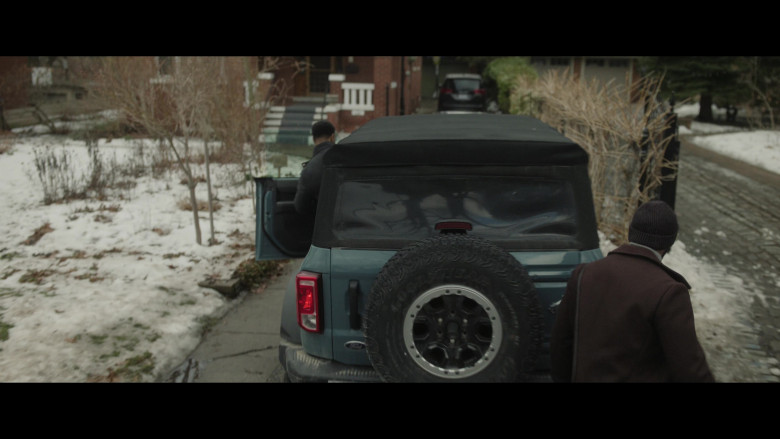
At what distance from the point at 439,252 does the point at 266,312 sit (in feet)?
12.7

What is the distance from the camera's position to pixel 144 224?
9.06 metres

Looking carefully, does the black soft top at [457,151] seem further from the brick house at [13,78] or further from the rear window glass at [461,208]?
the brick house at [13,78]

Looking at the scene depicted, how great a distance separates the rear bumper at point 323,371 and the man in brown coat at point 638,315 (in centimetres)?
135

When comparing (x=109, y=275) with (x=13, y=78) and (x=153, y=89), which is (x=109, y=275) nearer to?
(x=153, y=89)

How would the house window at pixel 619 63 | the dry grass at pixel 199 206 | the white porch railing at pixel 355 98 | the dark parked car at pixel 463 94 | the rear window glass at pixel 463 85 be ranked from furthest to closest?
the house window at pixel 619 63
the rear window glass at pixel 463 85
the dark parked car at pixel 463 94
the white porch railing at pixel 355 98
the dry grass at pixel 199 206

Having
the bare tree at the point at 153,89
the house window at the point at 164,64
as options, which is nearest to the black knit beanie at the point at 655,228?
the bare tree at the point at 153,89

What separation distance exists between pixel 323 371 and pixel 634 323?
1.90m

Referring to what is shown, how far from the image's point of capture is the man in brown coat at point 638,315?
2312 mm

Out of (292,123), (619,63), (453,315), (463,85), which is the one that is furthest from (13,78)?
(619,63)

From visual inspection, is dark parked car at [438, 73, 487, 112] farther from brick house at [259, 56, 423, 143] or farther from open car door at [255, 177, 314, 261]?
open car door at [255, 177, 314, 261]

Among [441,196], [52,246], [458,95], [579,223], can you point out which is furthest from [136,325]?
[458,95]

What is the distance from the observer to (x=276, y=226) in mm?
5398

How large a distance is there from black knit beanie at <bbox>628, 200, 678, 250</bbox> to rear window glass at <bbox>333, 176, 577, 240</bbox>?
983mm

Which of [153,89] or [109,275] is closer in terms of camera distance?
[109,275]
